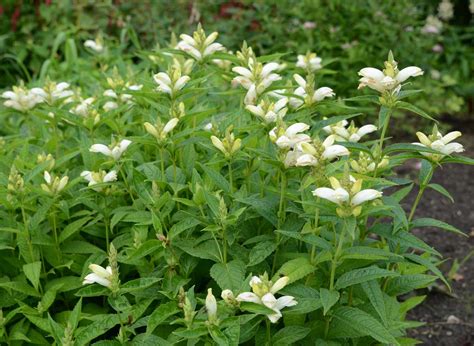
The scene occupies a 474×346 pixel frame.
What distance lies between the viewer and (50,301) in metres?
2.03

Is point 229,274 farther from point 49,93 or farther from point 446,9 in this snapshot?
point 446,9

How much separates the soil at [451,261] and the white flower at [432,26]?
1.08 meters

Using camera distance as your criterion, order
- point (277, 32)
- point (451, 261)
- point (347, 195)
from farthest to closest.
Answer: point (277, 32), point (451, 261), point (347, 195)

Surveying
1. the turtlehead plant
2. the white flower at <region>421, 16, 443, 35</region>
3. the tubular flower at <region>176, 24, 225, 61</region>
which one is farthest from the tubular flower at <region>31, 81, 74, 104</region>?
the white flower at <region>421, 16, 443, 35</region>

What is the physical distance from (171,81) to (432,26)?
4.30 meters

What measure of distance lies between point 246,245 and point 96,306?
20.2 inches

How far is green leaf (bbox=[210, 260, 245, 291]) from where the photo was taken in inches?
71.6

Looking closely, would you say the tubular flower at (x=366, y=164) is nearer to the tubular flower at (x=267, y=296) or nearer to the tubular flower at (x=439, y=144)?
the tubular flower at (x=439, y=144)

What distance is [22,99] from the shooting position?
2.63 m

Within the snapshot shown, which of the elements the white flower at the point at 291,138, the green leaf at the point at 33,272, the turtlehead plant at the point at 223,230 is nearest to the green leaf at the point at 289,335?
the turtlehead plant at the point at 223,230

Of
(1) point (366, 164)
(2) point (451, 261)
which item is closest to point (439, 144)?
(1) point (366, 164)

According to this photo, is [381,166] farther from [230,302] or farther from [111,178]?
[111,178]

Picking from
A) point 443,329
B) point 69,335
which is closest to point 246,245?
point 69,335

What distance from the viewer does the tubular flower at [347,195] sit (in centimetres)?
159
